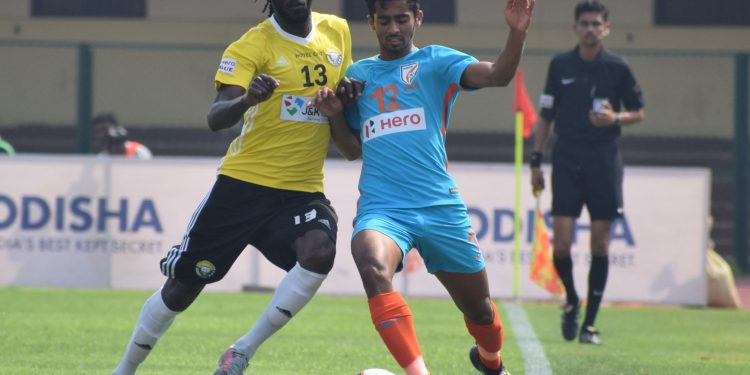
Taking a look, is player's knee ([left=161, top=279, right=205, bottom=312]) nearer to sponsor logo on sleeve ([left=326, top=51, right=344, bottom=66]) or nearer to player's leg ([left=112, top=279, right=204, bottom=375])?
player's leg ([left=112, top=279, right=204, bottom=375])

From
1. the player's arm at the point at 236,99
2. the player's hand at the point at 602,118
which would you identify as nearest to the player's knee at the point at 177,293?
the player's arm at the point at 236,99

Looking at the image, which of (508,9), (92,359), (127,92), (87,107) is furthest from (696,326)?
(127,92)

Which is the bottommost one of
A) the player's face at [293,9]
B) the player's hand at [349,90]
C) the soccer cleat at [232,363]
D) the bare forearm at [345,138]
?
the soccer cleat at [232,363]

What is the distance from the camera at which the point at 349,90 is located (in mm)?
6527

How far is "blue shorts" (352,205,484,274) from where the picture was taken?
6.34m

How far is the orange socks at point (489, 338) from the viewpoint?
22.9ft

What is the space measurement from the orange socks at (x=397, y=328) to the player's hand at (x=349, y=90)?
40.9 inches

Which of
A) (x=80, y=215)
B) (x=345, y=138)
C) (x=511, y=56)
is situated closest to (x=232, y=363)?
(x=345, y=138)

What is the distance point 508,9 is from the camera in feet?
20.4

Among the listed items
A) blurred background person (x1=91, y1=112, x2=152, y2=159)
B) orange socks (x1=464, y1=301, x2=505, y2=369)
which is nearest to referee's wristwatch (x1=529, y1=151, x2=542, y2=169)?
orange socks (x1=464, y1=301, x2=505, y2=369)

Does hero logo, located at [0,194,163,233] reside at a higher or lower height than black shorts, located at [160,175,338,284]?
lower

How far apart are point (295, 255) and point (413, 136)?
1.01 metres

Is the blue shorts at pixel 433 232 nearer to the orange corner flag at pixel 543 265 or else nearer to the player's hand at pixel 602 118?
the player's hand at pixel 602 118

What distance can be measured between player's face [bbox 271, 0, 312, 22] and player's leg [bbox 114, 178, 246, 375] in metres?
0.89
